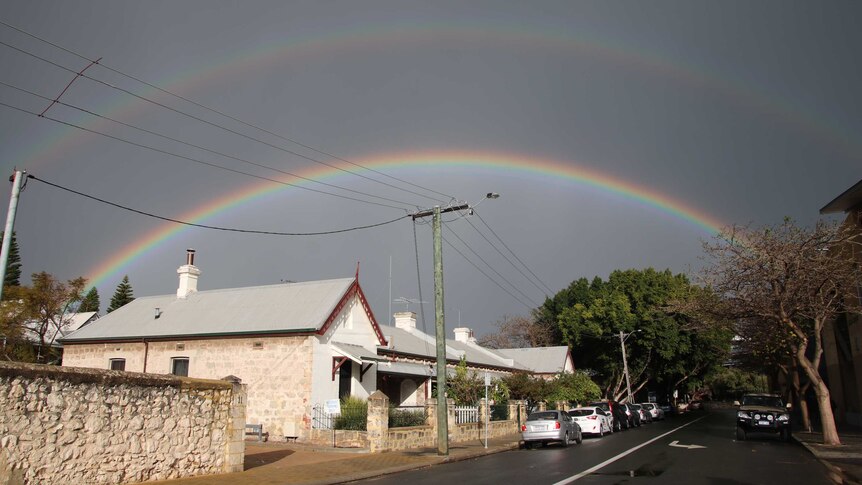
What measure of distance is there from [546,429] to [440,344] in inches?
264

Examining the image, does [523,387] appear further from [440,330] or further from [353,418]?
[440,330]

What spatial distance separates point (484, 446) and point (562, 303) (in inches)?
1726

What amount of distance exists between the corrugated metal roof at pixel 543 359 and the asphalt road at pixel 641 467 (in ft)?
96.7

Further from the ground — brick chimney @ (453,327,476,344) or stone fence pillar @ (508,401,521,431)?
brick chimney @ (453,327,476,344)

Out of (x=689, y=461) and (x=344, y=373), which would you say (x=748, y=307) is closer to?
(x=689, y=461)

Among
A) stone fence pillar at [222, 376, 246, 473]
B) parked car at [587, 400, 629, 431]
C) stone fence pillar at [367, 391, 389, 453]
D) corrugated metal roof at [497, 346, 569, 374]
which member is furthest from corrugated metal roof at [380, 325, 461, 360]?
stone fence pillar at [222, 376, 246, 473]

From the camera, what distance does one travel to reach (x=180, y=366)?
27.8m

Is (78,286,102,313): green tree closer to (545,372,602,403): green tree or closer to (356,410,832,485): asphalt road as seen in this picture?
(545,372,602,403): green tree

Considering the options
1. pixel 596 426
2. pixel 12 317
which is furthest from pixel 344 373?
pixel 12 317

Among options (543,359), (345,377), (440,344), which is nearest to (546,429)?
(440,344)

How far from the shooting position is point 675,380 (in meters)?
63.6

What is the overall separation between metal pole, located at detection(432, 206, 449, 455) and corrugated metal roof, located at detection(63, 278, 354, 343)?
6.21 m

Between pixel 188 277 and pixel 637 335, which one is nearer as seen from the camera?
pixel 188 277

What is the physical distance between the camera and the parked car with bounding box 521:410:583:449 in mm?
23562
